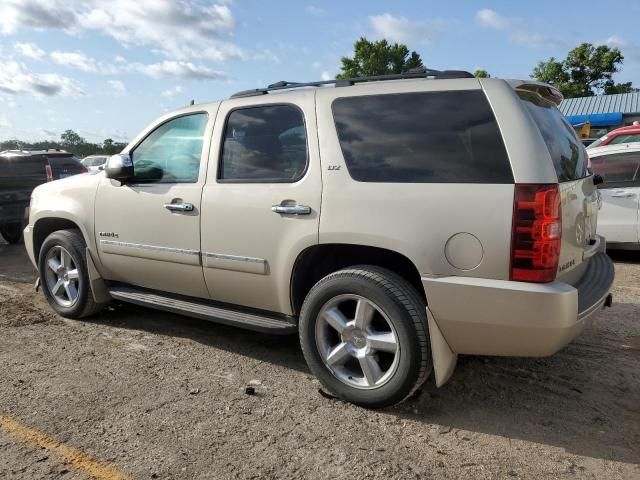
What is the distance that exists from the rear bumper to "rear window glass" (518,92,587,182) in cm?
64

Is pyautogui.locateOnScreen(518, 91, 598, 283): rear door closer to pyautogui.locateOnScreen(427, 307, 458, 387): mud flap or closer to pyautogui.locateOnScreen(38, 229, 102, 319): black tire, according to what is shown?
pyautogui.locateOnScreen(427, 307, 458, 387): mud flap

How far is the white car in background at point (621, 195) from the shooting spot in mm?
7066

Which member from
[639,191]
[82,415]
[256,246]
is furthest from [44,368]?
[639,191]

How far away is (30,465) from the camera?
8.77 feet

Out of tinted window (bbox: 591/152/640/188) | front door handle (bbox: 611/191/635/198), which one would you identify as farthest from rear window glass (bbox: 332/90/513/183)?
front door handle (bbox: 611/191/635/198)

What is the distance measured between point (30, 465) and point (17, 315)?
2866 millimetres

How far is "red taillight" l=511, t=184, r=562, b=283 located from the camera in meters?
2.71

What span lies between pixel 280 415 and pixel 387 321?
0.82 m

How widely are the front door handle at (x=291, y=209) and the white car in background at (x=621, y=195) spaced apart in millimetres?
5308

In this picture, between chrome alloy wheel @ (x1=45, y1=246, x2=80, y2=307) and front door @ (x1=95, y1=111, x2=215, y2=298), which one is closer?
front door @ (x1=95, y1=111, x2=215, y2=298)

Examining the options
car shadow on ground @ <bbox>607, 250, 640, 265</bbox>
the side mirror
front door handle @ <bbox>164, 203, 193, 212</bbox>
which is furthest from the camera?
car shadow on ground @ <bbox>607, 250, 640, 265</bbox>

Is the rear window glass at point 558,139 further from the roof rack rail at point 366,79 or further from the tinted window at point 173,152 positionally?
the tinted window at point 173,152

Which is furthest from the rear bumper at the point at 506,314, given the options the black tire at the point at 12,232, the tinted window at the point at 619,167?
the black tire at the point at 12,232

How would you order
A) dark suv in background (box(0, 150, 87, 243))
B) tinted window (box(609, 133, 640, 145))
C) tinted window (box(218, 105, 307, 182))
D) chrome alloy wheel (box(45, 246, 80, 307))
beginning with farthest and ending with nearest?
tinted window (box(609, 133, 640, 145))
dark suv in background (box(0, 150, 87, 243))
chrome alloy wheel (box(45, 246, 80, 307))
tinted window (box(218, 105, 307, 182))
